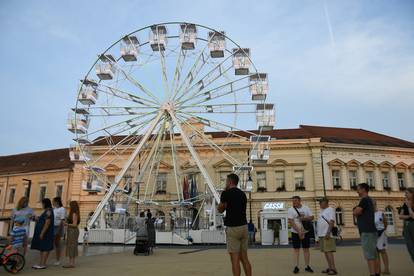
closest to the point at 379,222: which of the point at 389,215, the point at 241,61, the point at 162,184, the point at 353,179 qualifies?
the point at 241,61

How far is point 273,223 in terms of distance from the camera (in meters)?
27.2

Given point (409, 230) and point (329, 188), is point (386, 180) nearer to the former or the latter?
point (329, 188)

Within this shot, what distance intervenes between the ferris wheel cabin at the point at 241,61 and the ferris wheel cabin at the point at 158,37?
176 inches

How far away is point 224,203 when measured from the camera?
20.4ft

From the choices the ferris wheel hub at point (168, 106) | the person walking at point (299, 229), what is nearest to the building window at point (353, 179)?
the ferris wheel hub at point (168, 106)

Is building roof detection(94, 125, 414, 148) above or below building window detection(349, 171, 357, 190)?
above

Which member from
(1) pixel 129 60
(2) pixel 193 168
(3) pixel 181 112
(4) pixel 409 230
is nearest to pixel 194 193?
(2) pixel 193 168

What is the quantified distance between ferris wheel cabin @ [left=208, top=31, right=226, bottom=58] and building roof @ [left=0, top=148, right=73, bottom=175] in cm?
2741

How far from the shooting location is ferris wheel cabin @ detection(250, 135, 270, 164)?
79.3 feet

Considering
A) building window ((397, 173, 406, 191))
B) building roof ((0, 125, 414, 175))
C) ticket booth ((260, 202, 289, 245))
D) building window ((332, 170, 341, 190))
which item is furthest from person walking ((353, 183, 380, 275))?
building window ((397, 173, 406, 191))

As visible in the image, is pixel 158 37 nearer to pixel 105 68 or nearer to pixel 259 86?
pixel 105 68

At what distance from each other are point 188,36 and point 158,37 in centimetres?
192

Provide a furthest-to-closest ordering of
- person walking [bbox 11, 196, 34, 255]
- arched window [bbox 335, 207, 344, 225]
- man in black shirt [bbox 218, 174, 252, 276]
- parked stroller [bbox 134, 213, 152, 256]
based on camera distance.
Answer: arched window [bbox 335, 207, 344, 225] → parked stroller [bbox 134, 213, 152, 256] → person walking [bbox 11, 196, 34, 255] → man in black shirt [bbox 218, 174, 252, 276]

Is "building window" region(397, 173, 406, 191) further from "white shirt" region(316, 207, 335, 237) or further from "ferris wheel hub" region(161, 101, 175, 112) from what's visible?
"white shirt" region(316, 207, 335, 237)
